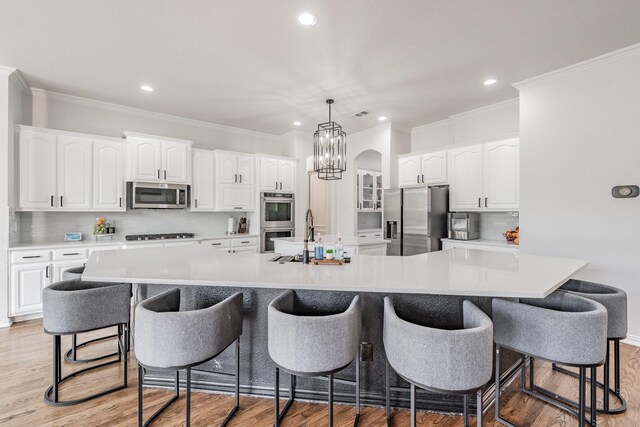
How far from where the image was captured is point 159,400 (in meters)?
2.06

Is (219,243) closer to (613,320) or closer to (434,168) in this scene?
(434,168)

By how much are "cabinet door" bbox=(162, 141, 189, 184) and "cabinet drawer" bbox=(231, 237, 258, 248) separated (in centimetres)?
126

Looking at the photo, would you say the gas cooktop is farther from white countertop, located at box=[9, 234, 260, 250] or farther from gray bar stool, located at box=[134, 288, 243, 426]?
gray bar stool, located at box=[134, 288, 243, 426]

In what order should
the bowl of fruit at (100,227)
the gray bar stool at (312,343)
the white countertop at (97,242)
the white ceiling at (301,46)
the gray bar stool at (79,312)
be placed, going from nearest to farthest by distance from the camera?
1. the gray bar stool at (312,343)
2. the gray bar stool at (79,312)
3. the white ceiling at (301,46)
4. the white countertop at (97,242)
5. the bowl of fruit at (100,227)

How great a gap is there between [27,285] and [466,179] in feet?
18.9

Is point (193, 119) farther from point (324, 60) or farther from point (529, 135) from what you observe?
point (529, 135)

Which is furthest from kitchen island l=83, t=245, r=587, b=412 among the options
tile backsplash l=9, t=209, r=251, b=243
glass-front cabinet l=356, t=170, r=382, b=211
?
glass-front cabinet l=356, t=170, r=382, b=211

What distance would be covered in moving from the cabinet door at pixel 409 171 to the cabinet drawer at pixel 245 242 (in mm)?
2789

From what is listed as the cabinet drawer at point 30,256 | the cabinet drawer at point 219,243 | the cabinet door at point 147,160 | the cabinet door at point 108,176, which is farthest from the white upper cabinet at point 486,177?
the cabinet drawer at point 30,256

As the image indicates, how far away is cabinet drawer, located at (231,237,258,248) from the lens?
16.8 feet

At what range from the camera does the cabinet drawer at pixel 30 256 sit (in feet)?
10.9

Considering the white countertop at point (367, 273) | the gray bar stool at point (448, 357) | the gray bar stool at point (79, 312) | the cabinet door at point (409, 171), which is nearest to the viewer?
the gray bar stool at point (448, 357)

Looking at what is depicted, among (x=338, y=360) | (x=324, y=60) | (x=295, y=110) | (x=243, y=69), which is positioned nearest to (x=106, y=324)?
(x=338, y=360)

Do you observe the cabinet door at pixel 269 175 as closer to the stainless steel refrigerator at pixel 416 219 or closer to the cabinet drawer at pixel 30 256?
the stainless steel refrigerator at pixel 416 219
